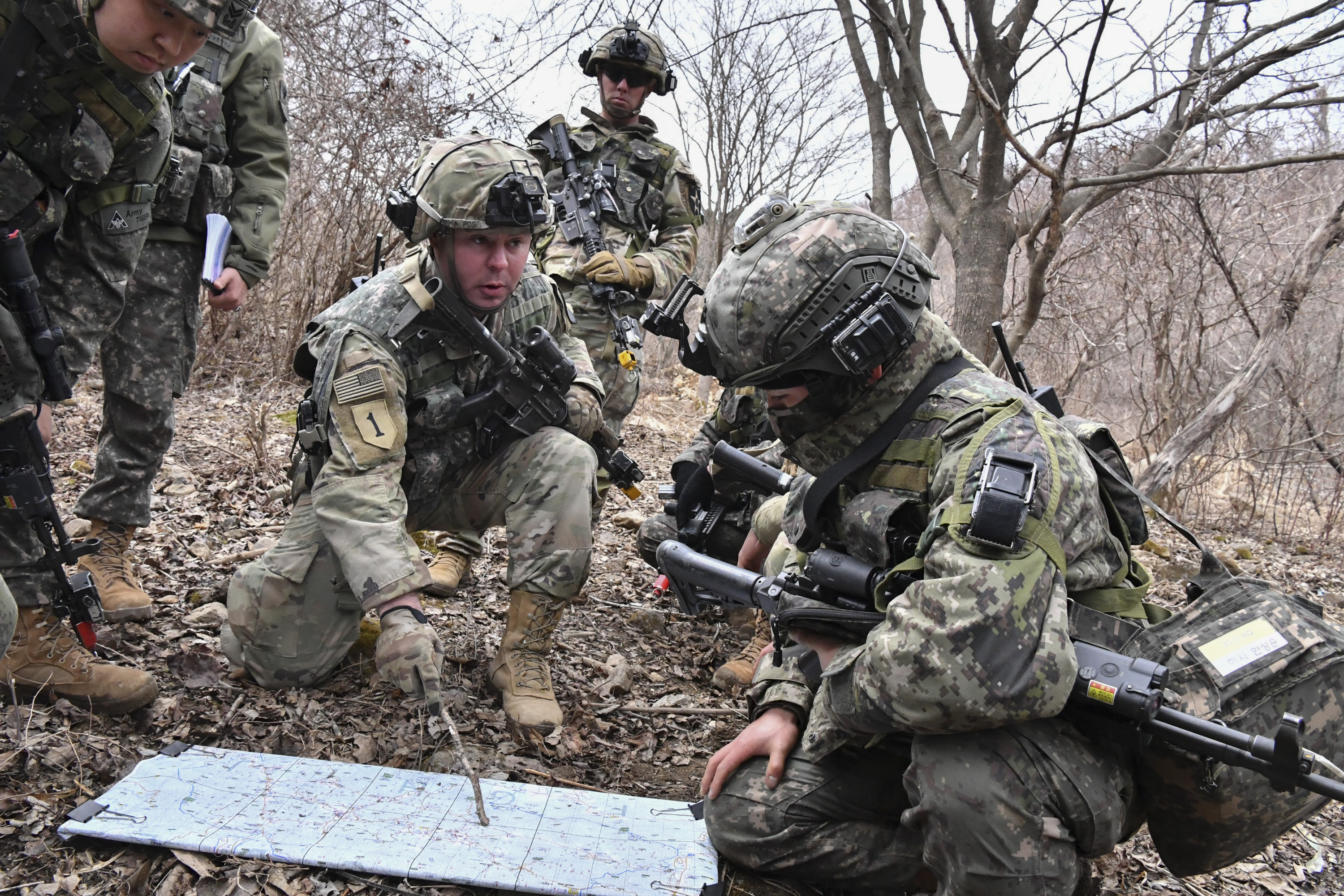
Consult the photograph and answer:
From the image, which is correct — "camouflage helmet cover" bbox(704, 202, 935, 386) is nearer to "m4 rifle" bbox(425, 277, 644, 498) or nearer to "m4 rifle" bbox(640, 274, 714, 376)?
"m4 rifle" bbox(640, 274, 714, 376)

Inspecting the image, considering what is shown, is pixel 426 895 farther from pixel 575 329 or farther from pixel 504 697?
pixel 575 329

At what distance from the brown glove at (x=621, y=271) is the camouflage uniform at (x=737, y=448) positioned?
1.11 m

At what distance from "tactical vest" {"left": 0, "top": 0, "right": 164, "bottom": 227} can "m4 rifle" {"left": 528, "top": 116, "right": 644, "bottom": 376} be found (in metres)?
2.61

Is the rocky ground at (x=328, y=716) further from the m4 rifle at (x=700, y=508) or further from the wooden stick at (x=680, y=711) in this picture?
the m4 rifle at (x=700, y=508)

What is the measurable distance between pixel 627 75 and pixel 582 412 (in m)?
2.61

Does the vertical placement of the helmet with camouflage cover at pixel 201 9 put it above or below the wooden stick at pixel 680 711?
above

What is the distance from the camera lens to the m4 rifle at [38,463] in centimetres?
266

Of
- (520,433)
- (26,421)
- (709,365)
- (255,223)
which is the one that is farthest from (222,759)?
(255,223)

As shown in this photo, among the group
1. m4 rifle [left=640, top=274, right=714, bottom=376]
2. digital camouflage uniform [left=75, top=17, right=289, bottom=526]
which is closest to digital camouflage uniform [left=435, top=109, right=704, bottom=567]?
m4 rifle [left=640, top=274, right=714, bottom=376]

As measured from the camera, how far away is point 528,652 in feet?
10.6

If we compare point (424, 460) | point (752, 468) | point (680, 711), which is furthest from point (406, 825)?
point (752, 468)

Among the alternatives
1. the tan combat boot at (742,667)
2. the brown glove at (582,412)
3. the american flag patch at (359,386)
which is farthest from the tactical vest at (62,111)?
the tan combat boot at (742,667)

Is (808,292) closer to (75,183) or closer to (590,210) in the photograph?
(75,183)

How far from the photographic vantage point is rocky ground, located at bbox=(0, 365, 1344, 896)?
225cm
